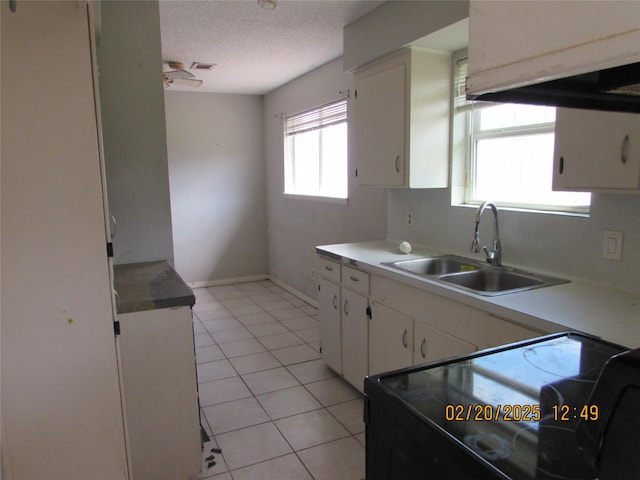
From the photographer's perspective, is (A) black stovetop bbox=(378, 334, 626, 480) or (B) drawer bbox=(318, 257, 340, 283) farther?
(B) drawer bbox=(318, 257, 340, 283)

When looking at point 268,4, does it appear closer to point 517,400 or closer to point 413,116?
point 413,116

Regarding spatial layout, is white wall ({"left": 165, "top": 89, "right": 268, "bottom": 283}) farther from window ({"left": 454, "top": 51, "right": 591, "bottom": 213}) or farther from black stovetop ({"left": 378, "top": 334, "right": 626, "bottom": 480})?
black stovetop ({"left": 378, "top": 334, "right": 626, "bottom": 480})

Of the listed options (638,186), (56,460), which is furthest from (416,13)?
(56,460)

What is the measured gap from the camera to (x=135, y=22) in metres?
2.58

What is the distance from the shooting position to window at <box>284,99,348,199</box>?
13.9ft

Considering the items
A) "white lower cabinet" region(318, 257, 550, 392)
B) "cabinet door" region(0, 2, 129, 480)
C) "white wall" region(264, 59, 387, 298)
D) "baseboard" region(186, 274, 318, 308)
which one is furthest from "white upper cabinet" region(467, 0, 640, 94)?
"baseboard" region(186, 274, 318, 308)

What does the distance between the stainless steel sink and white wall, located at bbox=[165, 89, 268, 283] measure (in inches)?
148

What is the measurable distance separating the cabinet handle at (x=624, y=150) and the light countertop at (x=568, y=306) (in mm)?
540

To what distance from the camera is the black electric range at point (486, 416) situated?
0.63 meters

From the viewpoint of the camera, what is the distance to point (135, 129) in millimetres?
2654

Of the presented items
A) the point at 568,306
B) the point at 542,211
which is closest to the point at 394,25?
the point at 542,211

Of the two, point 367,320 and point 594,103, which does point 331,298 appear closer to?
point 367,320

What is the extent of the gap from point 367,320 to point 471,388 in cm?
180

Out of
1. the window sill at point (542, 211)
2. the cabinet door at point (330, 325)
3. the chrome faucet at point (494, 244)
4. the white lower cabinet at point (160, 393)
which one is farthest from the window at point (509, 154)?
the white lower cabinet at point (160, 393)
